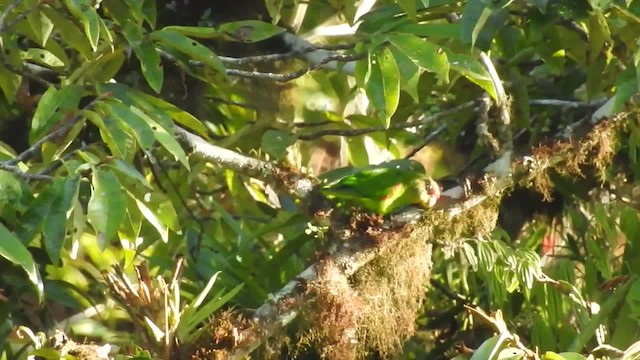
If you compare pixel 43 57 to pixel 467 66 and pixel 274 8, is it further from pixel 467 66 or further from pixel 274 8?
pixel 467 66

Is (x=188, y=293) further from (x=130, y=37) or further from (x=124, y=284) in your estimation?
(x=130, y=37)

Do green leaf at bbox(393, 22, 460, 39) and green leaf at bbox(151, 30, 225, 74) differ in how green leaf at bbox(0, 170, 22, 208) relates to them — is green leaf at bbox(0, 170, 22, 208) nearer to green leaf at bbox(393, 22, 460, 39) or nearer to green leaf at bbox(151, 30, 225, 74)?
green leaf at bbox(151, 30, 225, 74)

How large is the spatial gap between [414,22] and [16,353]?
1.00 metres

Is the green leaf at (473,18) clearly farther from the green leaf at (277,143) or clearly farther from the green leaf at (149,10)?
the green leaf at (149,10)

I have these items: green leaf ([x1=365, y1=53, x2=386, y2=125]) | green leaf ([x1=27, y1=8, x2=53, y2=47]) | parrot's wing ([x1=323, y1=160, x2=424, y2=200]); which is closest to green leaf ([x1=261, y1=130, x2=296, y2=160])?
parrot's wing ([x1=323, y1=160, x2=424, y2=200])

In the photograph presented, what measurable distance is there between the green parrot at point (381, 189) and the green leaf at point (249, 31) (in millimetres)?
280

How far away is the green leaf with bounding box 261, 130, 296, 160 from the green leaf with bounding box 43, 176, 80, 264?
1.72 feet

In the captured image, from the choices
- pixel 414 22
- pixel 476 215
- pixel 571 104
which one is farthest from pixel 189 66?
pixel 571 104

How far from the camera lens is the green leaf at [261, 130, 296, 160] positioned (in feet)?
5.86

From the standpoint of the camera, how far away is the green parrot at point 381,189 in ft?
5.60

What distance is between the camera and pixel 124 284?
5.23ft

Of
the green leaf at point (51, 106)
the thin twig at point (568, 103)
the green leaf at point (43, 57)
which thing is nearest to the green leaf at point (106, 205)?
the green leaf at point (51, 106)

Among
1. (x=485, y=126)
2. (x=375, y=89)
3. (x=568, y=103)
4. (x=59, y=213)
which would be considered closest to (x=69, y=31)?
(x=59, y=213)

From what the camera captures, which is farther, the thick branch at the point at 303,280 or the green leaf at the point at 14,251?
the thick branch at the point at 303,280
